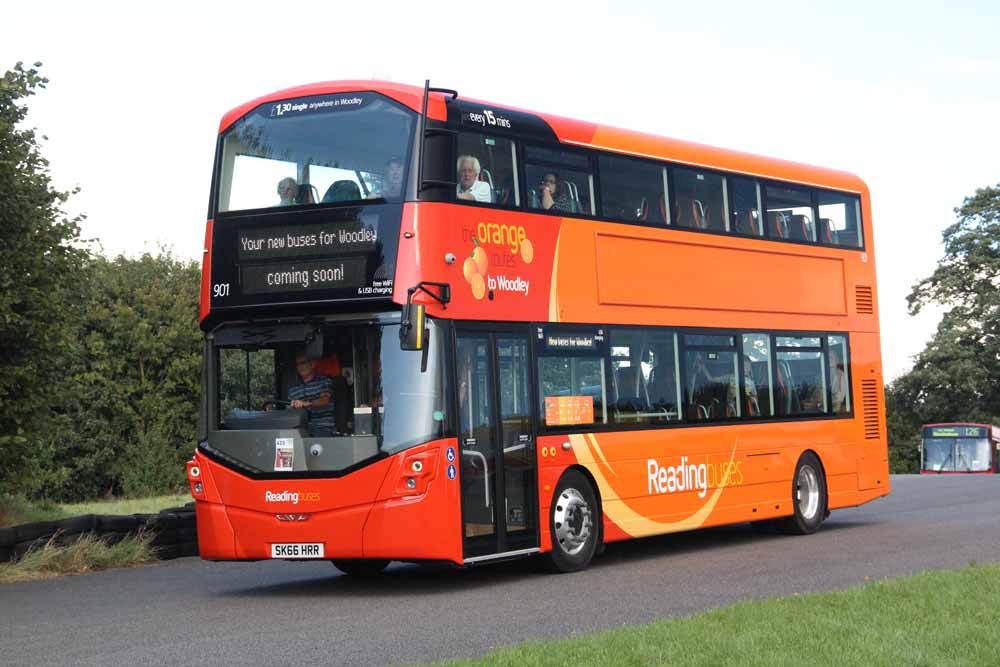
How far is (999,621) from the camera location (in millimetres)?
10039

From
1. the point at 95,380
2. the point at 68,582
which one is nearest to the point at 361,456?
the point at 68,582

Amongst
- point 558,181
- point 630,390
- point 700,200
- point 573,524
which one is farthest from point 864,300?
point 573,524

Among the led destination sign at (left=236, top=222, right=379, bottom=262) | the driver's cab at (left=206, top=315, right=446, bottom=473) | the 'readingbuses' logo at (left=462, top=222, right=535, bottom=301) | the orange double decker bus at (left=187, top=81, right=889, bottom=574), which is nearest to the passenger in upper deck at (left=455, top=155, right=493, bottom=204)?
the orange double decker bus at (left=187, top=81, right=889, bottom=574)

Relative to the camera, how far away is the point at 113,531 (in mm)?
17562

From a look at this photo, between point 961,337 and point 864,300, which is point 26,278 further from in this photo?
point 961,337

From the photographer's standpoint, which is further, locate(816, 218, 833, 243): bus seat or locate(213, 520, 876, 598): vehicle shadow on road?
locate(816, 218, 833, 243): bus seat

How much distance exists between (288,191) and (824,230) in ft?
Answer: 28.5

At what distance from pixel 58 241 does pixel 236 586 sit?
5.87 metres

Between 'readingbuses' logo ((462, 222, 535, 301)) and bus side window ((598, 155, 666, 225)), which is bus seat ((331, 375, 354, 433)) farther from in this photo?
bus side window ((598, 155, 666, 225))

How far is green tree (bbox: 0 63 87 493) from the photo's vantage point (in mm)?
17859

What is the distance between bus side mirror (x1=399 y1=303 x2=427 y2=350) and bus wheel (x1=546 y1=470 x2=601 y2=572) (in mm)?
2751

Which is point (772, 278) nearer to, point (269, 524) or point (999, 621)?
point (269, 524)

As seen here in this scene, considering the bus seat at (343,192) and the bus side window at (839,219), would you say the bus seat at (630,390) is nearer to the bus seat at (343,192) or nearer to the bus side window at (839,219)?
the bus seat at (343,192)

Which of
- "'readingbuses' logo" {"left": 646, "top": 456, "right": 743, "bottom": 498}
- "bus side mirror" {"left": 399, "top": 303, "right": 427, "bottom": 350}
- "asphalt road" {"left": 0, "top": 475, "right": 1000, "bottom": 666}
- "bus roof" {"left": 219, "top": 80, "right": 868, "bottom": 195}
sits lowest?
"asphalt road" {"left": 0, "top": 475, "right": 1000, "bottom": 666}
